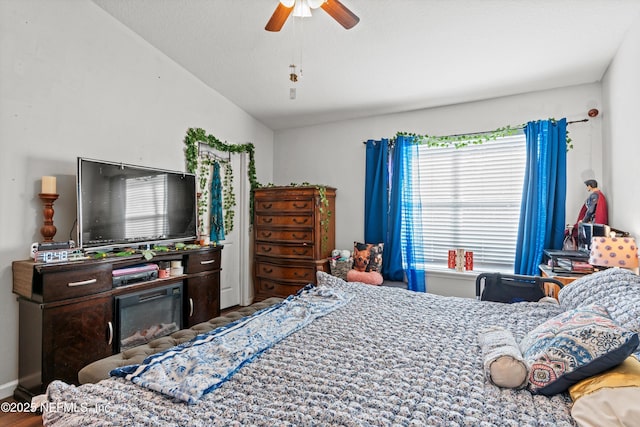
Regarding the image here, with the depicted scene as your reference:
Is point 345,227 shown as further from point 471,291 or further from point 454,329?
point 454,329

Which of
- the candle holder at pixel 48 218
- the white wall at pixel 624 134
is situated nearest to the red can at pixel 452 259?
the white wall at pixel 624 134

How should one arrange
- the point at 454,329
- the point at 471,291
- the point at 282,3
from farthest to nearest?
the point at 471,291
the point at 282,3
the point at 454,329

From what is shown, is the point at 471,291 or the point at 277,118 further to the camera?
the point at 277,118

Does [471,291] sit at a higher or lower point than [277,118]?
lower

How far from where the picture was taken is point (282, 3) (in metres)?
1.87

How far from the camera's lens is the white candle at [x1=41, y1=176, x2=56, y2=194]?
2256 millimetres

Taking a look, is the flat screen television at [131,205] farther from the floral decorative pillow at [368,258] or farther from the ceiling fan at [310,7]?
the floral decorative pillow at [368,258]

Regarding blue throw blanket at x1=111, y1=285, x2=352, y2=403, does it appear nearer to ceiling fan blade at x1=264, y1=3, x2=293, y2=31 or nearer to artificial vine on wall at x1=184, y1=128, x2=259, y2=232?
ceiling fan blade at x1=264, y1=3, x2=293, y2=31

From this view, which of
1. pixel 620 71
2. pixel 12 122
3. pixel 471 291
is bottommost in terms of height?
pixel 471 291

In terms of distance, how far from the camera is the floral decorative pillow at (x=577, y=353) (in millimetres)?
994

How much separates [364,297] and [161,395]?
1.44 meters

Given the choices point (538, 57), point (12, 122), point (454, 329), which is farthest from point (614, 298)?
point (12, 122)

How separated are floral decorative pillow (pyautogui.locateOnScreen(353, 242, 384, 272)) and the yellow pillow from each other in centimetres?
273

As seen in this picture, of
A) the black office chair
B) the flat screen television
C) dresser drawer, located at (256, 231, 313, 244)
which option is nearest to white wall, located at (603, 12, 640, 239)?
the black office chair
